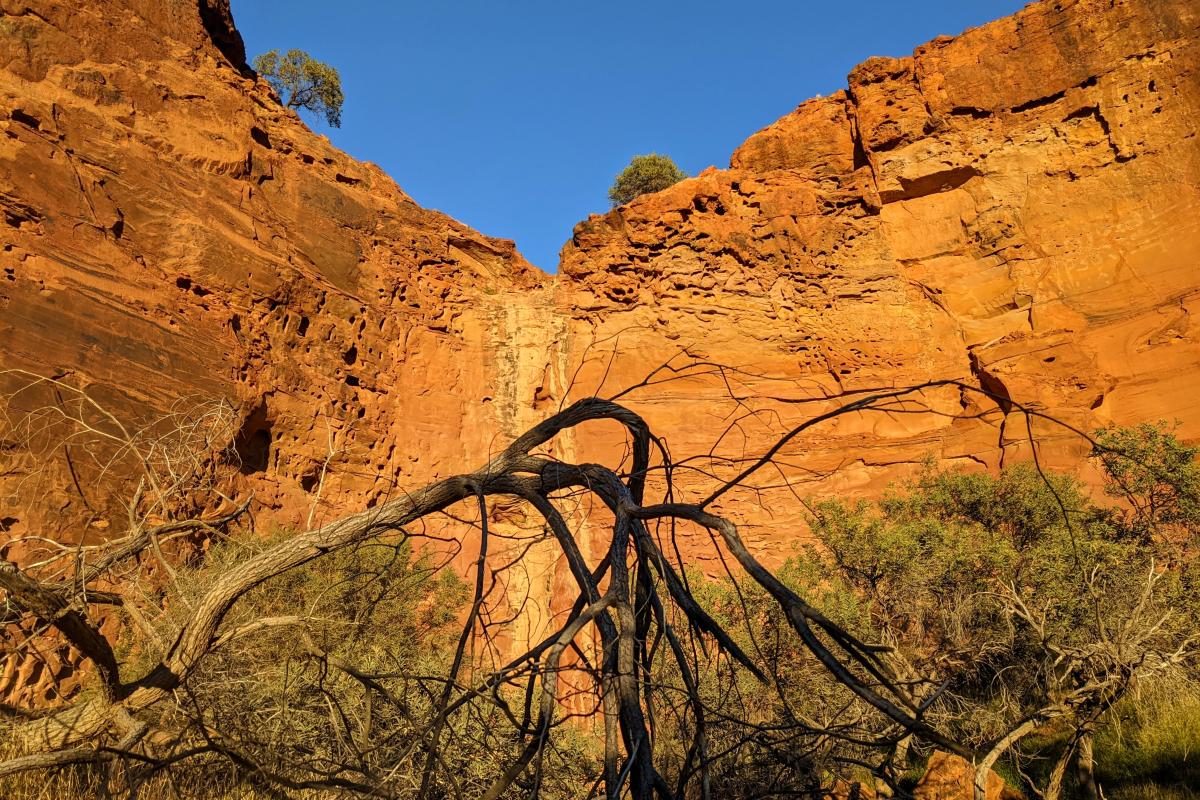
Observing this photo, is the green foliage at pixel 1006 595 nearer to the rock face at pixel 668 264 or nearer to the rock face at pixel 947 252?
the rock face at pixel 668 264

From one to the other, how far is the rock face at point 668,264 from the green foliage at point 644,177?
11.9 metres

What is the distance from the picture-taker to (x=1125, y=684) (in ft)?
19.4

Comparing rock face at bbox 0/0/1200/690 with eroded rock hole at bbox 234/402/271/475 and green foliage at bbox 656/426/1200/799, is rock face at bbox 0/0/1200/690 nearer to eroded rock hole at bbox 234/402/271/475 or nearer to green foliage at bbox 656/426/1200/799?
eroded rock hole at bbox 234/402/271/475

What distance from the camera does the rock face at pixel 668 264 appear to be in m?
15.6

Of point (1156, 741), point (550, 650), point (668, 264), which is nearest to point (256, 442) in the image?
point (668, 264)

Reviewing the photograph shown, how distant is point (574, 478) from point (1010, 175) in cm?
2313

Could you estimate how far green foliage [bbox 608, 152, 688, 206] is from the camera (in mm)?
A: 35688

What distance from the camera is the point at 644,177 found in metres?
36.0

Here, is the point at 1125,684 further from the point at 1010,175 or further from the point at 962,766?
the point at 1010,175

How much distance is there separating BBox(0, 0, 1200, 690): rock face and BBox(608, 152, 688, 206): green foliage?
11946 mm

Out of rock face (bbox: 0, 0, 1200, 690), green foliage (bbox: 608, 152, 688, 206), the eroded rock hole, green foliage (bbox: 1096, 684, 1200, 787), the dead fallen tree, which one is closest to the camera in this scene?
the dead fallen tree

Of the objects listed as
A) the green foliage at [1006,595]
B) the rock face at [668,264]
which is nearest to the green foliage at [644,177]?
the rock face at [668,264]

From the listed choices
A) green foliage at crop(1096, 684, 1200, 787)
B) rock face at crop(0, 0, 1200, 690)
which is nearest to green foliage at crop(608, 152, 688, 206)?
rock face at crop(0, 0, 1200, 690)

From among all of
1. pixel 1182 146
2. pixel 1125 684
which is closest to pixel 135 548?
pixel 1125 684
